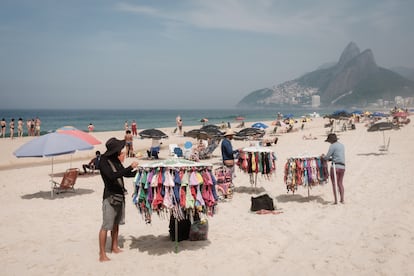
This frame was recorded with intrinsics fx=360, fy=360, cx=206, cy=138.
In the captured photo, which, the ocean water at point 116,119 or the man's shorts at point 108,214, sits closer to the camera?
the man's shorts at point 108,214

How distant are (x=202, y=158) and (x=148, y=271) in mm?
12079

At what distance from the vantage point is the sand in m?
4.96

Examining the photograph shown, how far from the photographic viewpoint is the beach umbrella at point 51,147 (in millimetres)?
9172

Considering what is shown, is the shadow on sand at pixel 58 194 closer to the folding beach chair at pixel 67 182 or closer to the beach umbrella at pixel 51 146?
the folding beach chair at pixel 67 182

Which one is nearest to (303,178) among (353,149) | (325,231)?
(325,231)

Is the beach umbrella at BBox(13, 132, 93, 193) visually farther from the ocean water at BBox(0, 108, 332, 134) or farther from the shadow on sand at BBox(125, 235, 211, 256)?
the ocean water at BBox(0, 108, 332, 134)

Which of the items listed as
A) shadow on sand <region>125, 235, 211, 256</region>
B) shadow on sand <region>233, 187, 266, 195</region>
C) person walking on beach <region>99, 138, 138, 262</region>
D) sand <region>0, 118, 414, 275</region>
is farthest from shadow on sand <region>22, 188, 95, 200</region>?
person walking on beach <region>99, 138, 138, 262</region>

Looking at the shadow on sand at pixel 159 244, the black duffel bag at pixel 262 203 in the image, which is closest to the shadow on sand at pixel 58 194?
the shadow on sand at pixel 159 244

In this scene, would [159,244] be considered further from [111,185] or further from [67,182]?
[67,182]

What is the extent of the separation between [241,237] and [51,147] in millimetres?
5769

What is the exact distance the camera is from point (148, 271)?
487 centimetres

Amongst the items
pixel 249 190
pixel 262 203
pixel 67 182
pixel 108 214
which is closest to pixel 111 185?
pixel 108 214

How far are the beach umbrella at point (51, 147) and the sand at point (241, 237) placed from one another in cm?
127

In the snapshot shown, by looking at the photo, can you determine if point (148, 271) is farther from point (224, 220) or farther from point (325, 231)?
point (325, 231)
